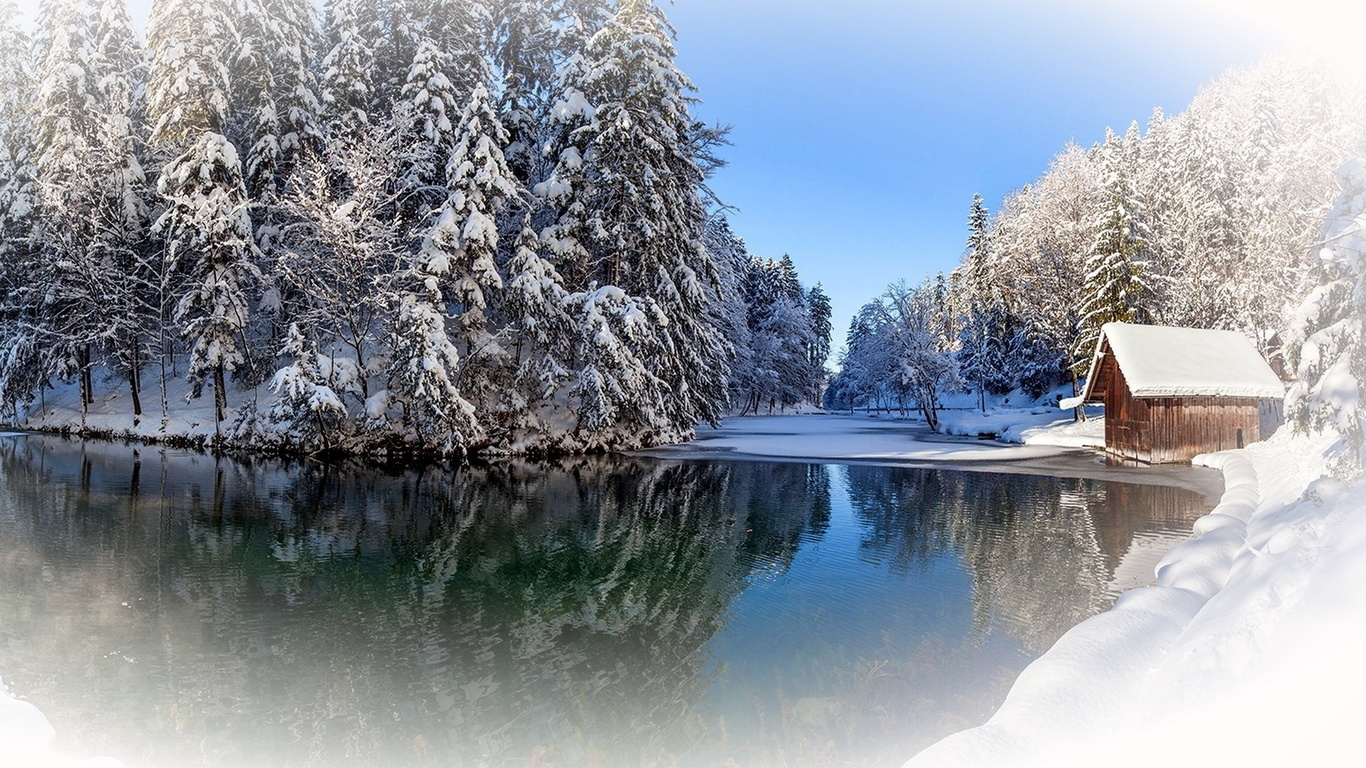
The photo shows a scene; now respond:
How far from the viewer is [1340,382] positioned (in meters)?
9.27

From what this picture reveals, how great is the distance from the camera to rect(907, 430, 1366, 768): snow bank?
3750mm

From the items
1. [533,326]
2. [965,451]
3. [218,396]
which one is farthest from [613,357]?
[218,396]

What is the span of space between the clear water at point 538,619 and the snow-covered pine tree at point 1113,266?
76.0 ft

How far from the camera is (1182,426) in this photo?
26625 mm

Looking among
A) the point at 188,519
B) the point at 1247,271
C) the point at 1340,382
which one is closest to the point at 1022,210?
the point at 1247,271

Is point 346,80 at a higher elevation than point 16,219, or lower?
higher

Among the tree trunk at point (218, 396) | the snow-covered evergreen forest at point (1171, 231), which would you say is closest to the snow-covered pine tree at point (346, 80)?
the tree trunk at point (218, 396)

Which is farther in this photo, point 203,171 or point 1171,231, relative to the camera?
point 1171,231

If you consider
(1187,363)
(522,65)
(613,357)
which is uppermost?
(522,65)

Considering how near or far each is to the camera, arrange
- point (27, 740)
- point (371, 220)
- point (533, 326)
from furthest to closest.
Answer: point (533, 326)
point (371, 220)
point (27, 740)

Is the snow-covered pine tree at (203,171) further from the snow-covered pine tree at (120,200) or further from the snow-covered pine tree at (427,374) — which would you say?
the snow-covered pine tree at (427,374)

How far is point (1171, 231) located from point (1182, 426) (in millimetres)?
21340

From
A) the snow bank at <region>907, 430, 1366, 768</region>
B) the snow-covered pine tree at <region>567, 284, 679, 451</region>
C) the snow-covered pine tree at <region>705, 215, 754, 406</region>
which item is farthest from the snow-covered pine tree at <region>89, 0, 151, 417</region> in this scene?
the snow bank at <region>907, 430, 1366, 768</region>

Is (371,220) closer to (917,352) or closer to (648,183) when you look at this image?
(648,183)
